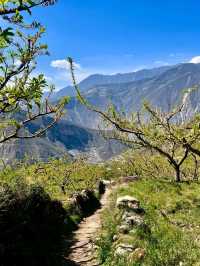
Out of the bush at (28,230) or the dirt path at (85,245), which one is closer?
the bush at (28,230)

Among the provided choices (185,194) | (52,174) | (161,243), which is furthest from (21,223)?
(52,174)

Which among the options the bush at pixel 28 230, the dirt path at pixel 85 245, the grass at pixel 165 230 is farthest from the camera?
the dirt path at pixel 85 245

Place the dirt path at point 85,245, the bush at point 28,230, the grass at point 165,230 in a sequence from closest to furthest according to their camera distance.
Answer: the grass at point 165,230 → the bush at point 28,230 → the dirt path at point 85,245

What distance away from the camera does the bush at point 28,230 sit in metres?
15.7

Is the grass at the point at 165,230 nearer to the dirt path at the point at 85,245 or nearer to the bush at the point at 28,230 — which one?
the dirt path at the point at 85,245

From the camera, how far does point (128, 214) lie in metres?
20.8

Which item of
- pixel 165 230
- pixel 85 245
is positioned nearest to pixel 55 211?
pixel 85 245

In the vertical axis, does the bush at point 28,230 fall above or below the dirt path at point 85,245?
above

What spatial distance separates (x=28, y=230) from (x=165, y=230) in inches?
234

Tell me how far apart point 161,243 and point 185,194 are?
14.3 meters

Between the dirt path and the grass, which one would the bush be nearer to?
the dirt path

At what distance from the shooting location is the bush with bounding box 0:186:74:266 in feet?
51.5

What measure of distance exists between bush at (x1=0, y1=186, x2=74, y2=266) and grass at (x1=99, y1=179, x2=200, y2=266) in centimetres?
254

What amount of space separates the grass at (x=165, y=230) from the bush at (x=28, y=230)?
2.54 meters
